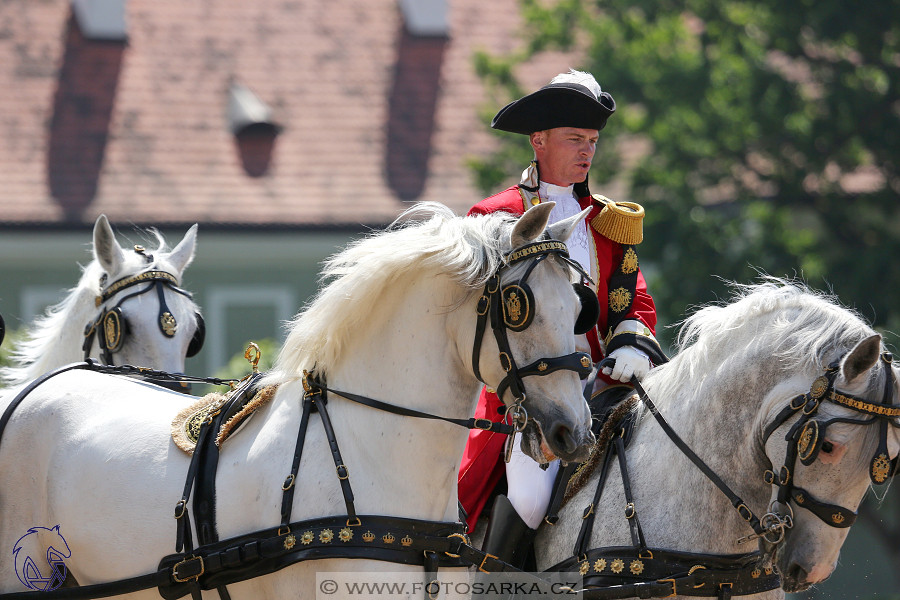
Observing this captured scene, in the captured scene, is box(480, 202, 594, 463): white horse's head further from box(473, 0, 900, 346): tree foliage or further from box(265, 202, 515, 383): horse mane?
box(473, 0, 900, 346): tree foliage

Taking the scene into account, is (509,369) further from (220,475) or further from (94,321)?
(94,321)

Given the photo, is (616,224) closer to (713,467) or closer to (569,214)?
(569,214)

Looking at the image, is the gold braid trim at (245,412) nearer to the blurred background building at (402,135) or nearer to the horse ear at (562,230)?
the horse ear at (562,230)

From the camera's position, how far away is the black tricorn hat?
4344 millimetres

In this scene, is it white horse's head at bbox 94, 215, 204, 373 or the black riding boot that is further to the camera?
white horse's head at bbox 94, 215, 204, 373

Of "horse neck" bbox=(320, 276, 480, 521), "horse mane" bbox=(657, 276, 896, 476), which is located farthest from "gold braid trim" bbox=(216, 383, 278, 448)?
"horse mane" bbox=(657, 276, 896, 476)

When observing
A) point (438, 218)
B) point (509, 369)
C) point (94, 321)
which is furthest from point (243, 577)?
point (94, 321)

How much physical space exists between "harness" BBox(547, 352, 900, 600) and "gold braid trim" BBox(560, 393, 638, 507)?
0.12 ft

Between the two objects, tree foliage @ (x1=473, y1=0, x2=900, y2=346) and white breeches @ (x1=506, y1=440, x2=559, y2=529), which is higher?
tree foliage @ (x1=473, y1=0, x2=900, y2=346)

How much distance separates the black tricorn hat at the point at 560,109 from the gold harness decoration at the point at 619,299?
713 millimetres

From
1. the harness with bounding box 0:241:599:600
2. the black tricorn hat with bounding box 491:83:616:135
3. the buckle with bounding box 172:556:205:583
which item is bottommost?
the buckle with bounding box 172:556:205:583

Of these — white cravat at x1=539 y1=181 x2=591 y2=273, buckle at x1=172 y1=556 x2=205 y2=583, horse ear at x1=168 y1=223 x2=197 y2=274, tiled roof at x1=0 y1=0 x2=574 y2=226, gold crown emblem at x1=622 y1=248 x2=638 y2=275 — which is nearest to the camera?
buckle at x1=172 y1=556 x2=205 y2=583

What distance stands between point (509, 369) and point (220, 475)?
1.02 meters

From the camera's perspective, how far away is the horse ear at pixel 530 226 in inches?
130
